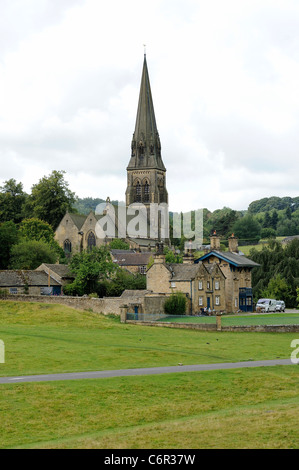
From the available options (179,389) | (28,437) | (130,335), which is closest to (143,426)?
(28,437)

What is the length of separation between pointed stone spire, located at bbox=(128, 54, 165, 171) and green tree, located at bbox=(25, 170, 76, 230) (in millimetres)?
28322

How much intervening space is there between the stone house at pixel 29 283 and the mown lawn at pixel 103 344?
1193 cm

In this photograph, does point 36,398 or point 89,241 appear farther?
point 89,241

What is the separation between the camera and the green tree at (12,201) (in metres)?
125

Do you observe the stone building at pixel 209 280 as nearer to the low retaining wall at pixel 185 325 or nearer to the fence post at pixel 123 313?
the fence post at pixel 123 313

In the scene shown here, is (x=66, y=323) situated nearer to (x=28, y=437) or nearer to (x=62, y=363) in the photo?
(x=62, y=363)

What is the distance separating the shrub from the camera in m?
64.5

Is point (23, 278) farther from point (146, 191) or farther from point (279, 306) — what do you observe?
point (146, 191)

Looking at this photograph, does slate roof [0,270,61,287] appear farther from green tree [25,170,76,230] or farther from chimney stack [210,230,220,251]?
green tree [25,170,76,230]

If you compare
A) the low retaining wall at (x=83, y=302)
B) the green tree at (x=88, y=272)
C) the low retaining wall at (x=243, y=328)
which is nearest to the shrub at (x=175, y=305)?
the low retaining wall at (x=83, y=302)

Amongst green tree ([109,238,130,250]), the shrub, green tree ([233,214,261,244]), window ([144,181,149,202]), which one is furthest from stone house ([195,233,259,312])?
green tree ([233,214,261,244])

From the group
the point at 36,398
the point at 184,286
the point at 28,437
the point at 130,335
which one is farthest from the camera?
the point at 184,286

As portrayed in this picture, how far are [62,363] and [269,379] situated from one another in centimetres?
986
